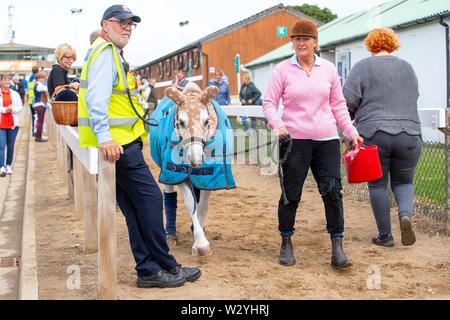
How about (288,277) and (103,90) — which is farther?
(288,277)

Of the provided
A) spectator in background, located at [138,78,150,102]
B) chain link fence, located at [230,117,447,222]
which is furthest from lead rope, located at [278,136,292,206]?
spectator in background, located at [138,78,150,102]

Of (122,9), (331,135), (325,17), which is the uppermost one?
(325,17)

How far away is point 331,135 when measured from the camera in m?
5.47

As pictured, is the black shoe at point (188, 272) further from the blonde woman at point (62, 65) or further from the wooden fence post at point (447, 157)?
the blonde woman at point (62, 65)

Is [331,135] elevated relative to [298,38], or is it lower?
lower

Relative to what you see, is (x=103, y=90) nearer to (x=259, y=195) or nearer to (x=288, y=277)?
(x=288, y=277)

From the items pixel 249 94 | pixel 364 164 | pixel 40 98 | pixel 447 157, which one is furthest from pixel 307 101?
pixel 249 94

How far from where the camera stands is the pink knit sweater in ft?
17.6

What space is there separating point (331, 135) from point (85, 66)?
201 cm

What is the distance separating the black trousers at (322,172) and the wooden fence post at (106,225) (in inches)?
64.9

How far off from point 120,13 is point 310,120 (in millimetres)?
1700

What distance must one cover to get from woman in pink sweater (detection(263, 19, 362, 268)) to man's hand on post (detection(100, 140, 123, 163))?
141 cm

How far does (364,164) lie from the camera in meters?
5.62
